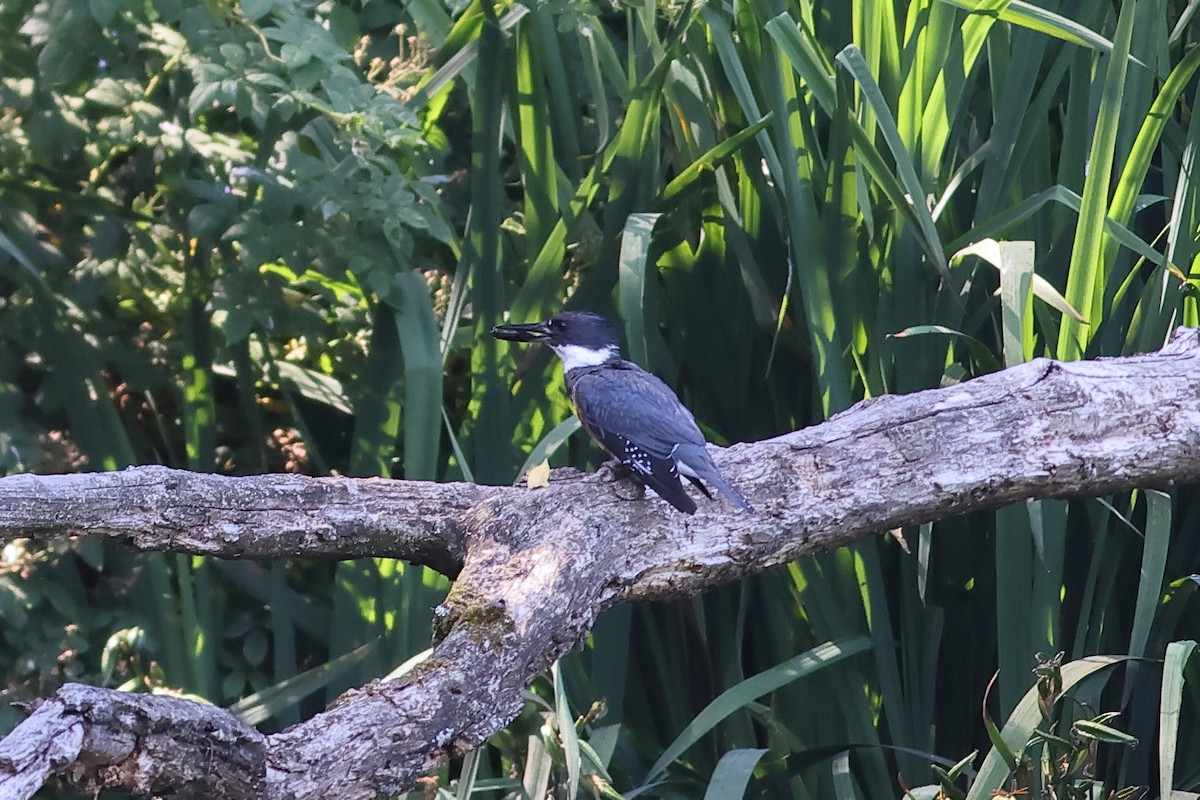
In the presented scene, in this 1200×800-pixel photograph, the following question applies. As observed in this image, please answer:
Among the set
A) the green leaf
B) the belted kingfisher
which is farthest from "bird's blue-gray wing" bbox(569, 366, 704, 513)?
the green leaf

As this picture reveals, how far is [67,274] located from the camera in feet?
7.09

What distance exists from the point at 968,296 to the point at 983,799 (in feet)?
2.52

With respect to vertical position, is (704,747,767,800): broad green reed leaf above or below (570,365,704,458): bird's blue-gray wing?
below

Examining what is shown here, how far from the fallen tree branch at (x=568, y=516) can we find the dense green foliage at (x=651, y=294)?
11 cm

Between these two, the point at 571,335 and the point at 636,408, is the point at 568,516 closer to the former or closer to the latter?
the point at 636,408

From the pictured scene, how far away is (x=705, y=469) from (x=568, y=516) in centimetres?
19

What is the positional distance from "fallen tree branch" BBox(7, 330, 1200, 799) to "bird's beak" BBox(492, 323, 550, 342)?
0.41 m

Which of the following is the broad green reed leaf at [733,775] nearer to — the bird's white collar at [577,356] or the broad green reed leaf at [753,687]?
the broad green reed leaf at [753,687]

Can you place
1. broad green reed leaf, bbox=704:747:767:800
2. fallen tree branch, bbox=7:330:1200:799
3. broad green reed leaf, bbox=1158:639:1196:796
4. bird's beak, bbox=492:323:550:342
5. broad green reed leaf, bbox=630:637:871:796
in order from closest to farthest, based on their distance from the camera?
fallen tree branch, bbox=7:330:1200:799 → broad green reed leaf, bbox=1158:639:1196:796 → broad green reed leaf, bbox=704:747:767:800 → broad green reed leaf, bbox=630:637:871:796 → bird's beak, bbox=492:323:550:342

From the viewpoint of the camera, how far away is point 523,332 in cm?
191

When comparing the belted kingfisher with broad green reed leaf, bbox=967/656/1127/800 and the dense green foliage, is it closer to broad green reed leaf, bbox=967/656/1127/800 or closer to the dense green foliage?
the dense green foliage

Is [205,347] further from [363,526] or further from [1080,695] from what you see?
[1080,695]

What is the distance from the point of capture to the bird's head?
6.26 feet

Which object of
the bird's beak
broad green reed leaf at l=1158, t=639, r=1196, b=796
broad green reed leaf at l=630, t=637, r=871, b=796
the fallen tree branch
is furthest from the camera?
the bird's beak
